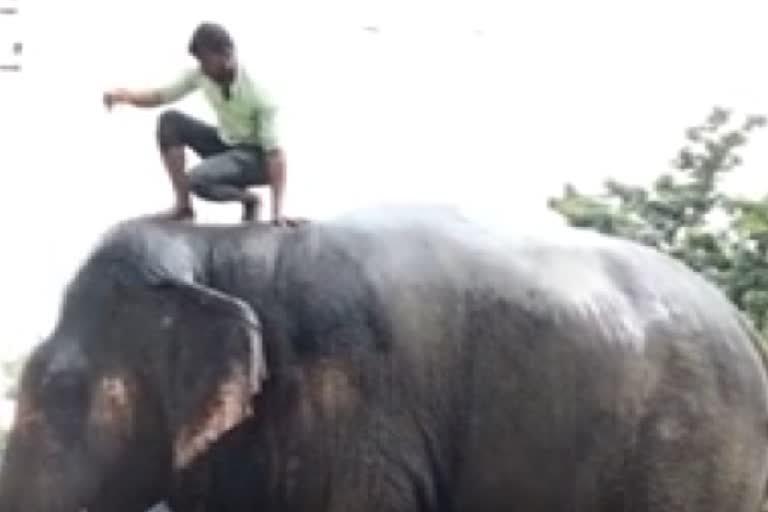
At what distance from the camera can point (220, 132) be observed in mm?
8906

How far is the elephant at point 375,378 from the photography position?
27.1 feet

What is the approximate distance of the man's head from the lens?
8.66 m

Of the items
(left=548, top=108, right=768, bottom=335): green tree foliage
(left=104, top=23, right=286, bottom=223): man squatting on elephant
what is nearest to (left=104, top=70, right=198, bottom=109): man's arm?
(left=104, top=23, right=286, bottom=223): man squatting on elephant

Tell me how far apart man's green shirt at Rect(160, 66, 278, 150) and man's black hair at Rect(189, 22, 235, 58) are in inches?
5.2

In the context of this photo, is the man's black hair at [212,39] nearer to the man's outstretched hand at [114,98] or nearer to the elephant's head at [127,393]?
the man's outstretched hand at [114,98]

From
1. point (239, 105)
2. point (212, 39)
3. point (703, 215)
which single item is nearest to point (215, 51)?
point (212, 39)

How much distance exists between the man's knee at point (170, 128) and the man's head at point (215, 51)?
25 centimetres

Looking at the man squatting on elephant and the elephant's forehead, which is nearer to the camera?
the elephant's forehead

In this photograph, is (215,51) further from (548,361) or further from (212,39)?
(548,361)

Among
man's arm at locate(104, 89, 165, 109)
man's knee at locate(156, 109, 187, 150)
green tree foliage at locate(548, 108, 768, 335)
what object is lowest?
green tree foliage at locate(548, 108, 768, 335)

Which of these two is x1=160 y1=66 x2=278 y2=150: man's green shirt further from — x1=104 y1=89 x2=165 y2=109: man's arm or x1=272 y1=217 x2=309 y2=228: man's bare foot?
x1=272 y1=217 x2=309 y2=228: man's bare foot

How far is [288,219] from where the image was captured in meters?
8.74

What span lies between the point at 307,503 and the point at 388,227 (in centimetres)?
110

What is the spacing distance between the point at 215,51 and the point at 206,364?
124cm
